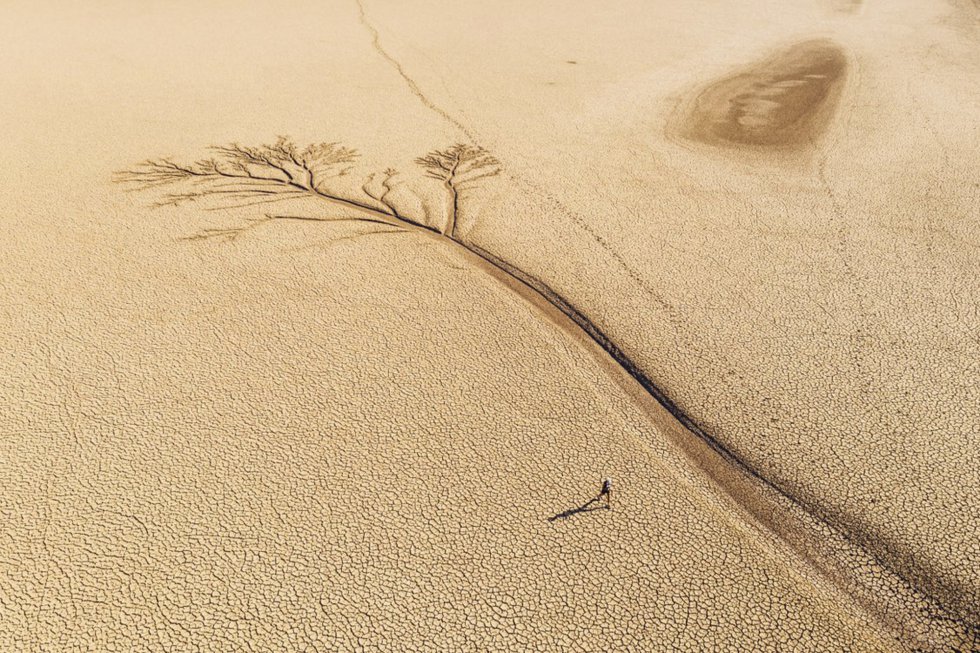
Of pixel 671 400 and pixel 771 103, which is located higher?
pixel 771 103

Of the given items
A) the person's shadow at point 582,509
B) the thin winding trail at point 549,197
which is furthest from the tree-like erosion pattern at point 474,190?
the thin winding trail at point 549,197

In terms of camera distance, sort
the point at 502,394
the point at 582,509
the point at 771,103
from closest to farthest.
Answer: the point at 582,509, the point at 502,394, the point at 771,103

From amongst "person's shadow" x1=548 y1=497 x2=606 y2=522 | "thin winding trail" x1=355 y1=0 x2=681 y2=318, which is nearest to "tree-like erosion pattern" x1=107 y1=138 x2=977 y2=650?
"person's shadow" x1=548 y1=497 x2=606 y2=522

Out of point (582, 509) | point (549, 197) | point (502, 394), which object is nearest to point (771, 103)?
point (549, 197)

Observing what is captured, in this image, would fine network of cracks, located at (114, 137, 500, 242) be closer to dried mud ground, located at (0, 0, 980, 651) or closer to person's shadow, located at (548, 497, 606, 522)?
dried mud ground, located at (0, 0, 980, 651)

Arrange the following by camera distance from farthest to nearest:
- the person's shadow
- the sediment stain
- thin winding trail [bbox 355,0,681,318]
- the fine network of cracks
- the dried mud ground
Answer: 1. the sediment stain
2. the fine network of cracks
3. thin winding trail [bbox 355,0,681,318]
4. the person's shadow
5. the dried mud ground

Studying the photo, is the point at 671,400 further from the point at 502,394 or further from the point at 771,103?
the point at 771,103

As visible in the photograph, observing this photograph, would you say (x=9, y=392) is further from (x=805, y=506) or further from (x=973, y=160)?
(x=973, y=160)
